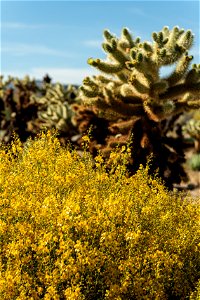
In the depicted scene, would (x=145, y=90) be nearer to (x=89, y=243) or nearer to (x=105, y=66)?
(x=105, y=66)

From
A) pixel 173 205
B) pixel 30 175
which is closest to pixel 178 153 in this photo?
pixel 173 205

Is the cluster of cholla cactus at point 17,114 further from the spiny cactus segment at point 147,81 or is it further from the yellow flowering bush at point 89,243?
the yellow flowering bush at point 89,243

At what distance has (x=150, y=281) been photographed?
5043 mm

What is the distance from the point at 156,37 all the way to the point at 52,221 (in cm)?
516

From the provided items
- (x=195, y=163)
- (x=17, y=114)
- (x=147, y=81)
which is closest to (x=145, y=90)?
(x=147, y=81)

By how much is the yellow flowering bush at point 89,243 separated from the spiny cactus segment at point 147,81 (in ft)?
10.1

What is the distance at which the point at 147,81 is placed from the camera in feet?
30.3

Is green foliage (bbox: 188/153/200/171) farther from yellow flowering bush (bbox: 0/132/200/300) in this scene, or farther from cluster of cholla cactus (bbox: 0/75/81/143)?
yellow flowering bush (bbox: 0/132/200/300)

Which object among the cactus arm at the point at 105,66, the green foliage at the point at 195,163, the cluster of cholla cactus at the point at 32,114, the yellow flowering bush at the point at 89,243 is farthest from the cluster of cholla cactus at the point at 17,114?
the yellow flowering bush at the point at 89,243

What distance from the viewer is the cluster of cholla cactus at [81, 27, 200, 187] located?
9281 millimetres

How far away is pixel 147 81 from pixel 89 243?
4367 mm

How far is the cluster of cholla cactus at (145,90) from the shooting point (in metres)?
9.28

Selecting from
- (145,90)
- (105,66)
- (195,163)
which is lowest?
(145,90)

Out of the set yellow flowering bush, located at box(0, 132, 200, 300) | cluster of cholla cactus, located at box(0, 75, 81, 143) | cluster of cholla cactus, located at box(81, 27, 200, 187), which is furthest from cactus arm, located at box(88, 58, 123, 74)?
cluster of cholla cactus, located at box(0, 75, 81, 143)
